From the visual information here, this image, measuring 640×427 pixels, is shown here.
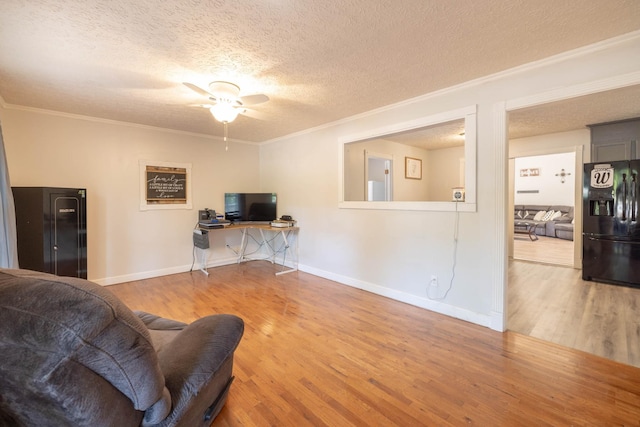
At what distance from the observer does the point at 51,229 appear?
311 centimetres

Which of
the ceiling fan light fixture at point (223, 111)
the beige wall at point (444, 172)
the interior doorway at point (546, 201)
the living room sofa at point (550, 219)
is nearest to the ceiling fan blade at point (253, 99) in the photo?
the ceiling fan light fixture at point (223, 111)

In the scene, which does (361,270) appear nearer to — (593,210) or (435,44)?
(435,44)

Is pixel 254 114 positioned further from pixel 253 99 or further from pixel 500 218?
pixel 500 218

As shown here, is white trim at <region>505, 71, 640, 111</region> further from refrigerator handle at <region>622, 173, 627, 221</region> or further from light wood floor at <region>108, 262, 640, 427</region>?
refrigerator handle at <region>622, 173, 627, 221</region>

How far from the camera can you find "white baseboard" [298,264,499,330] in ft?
8.85

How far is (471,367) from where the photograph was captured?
6.64 feet

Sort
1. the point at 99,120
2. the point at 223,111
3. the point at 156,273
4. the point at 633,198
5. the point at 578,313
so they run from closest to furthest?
the point at 223,111
the point at 578,313
the point at 633,198
the point at 99,120
the point at 156,273

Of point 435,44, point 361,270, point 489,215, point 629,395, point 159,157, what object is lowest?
point 629,395

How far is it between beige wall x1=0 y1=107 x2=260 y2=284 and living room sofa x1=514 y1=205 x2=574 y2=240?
30.2ft

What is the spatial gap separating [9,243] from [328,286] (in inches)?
133

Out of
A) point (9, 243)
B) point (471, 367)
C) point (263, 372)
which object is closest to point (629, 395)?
point (471, 367)

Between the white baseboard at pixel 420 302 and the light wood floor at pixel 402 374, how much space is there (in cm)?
9

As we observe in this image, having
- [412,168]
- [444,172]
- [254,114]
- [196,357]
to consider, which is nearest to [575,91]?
[196,357]

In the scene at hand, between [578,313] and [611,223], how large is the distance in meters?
1.90
